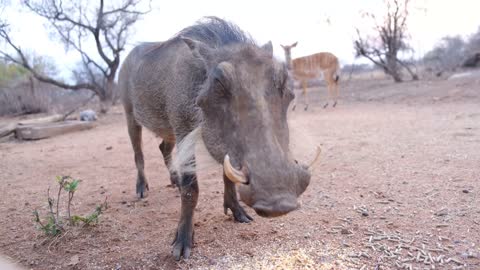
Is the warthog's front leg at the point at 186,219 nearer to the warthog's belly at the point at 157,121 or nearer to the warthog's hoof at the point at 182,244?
the warthog's hoof at the point at 182,244

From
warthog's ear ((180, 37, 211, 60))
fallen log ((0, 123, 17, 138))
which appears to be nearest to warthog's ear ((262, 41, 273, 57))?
warthog's ear ((180, 37, 211, 60))

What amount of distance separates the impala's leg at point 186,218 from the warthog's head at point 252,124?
15.9 inches

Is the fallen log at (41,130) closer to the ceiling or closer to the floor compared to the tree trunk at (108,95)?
closer to the floor

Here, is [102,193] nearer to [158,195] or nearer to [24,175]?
[158,195]

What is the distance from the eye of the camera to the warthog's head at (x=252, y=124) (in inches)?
61.0

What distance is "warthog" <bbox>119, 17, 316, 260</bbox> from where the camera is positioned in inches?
62.1

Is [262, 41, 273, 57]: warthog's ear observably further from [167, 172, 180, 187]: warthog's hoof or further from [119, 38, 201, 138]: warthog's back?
[167, 172, 180, 187]: warthog's hoof

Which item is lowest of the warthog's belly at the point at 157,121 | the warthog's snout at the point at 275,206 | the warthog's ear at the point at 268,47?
the warthog's snout at the point at 275,206

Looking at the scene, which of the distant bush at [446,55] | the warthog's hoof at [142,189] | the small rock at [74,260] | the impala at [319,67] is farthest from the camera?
the distant bush at [446,55]

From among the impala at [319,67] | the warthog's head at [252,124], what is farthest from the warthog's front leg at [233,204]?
the impala at [319,67]

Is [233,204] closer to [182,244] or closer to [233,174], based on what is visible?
[182,244]

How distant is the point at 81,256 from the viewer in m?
2.29

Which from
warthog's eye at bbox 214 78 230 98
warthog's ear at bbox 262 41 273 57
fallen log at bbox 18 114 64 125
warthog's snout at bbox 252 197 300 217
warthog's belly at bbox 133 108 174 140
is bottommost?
warthog's snout at bbox 252 197 300 217

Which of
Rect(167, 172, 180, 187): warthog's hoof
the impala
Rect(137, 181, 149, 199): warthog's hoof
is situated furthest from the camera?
the impala
